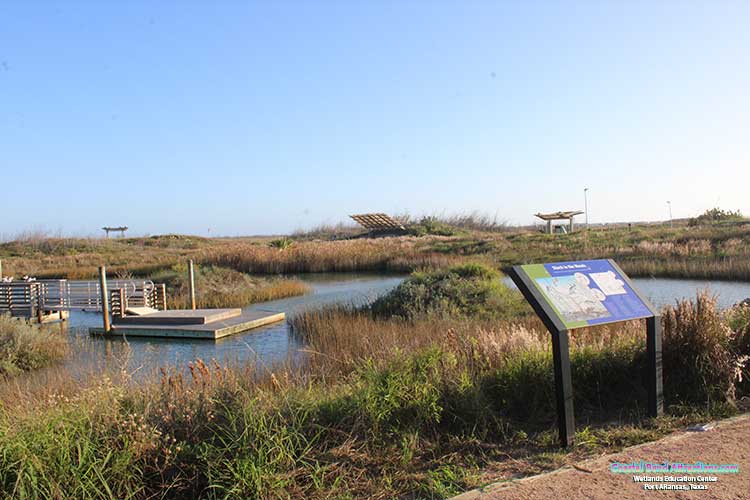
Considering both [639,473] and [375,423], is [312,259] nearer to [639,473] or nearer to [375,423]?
[375,423]

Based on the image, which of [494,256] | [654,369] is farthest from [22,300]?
[494,256]

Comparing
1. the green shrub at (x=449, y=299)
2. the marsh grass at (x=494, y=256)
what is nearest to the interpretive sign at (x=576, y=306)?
the green shrub at (x=449, y=299)

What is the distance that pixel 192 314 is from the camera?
1513 cm

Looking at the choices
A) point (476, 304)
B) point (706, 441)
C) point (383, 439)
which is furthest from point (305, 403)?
point (476, 304)

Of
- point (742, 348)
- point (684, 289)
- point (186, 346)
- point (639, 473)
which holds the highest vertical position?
point (742, 348)

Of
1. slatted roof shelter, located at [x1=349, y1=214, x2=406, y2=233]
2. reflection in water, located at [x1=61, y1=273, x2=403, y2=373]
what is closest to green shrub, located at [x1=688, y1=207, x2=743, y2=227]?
slatted roof shelter, located at [x1=349, y1=214, x2=406, y2=233]

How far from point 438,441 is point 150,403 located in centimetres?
206

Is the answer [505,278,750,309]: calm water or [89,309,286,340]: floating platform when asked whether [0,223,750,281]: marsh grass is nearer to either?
[505,278,750,309]: calm water

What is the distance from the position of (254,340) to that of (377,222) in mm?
43588

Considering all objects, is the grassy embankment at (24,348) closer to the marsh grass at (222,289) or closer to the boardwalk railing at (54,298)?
the boardwalk railing at (54,298)

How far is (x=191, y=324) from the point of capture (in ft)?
47.5

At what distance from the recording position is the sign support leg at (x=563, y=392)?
4207mm

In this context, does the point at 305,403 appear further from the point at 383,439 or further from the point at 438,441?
the point at 438,441

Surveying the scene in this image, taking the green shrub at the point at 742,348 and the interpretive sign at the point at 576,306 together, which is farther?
the green shrub at the point at 742,348
